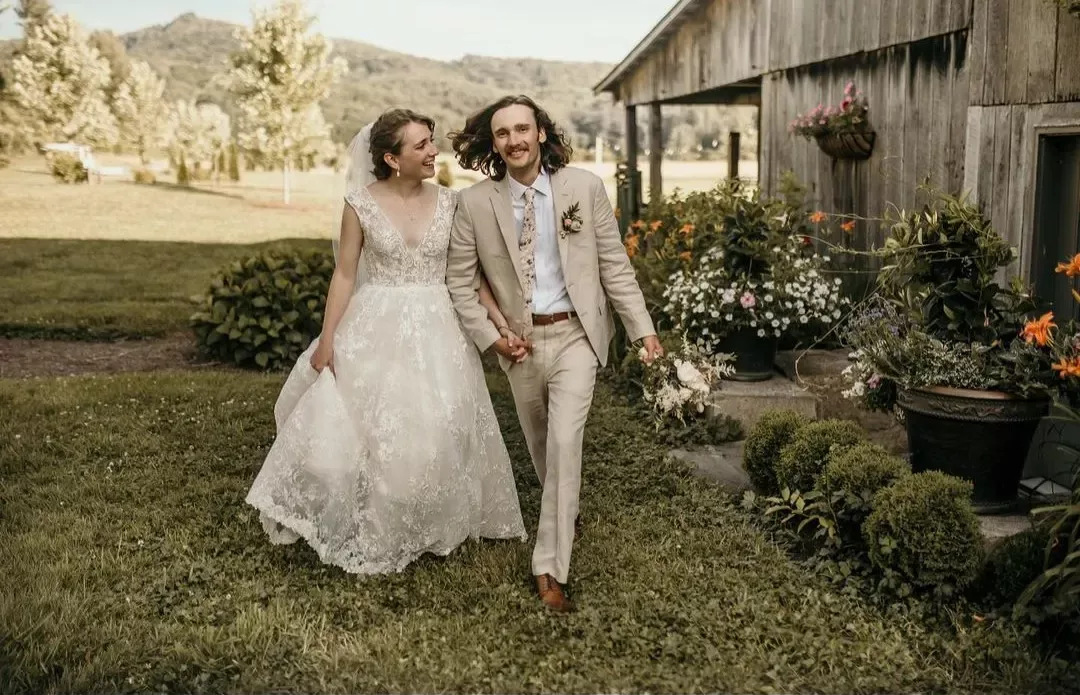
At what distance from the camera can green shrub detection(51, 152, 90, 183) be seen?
2983cm

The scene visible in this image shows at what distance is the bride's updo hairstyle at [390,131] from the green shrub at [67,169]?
28.7 m

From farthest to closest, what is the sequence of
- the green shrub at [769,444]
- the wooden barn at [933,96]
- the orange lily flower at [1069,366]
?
1. the green shrub at [769,444]
2. the wooden barn at [933,96]
3. the orange lily flower at [1069,366]

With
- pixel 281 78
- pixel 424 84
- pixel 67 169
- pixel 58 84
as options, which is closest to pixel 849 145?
pixel 281 78

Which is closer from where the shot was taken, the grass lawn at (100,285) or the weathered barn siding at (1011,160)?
the weathered barn siding at (1011,160)

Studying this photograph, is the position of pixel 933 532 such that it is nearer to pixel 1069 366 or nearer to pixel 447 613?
pixel 1069 366

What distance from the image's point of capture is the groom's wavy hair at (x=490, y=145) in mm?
4477

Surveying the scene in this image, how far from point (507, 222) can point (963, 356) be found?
2044mm

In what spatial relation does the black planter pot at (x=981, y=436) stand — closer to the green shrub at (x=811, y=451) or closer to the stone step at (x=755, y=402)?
the green shrub at (x=811, y=451)

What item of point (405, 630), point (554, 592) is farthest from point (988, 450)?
point (405, 630)

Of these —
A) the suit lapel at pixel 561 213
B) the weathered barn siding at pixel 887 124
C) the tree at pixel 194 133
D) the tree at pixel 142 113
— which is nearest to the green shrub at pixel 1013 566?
the suit lapel at pixel 561 213

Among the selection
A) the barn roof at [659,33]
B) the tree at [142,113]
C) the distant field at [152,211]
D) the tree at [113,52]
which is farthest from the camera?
the tree at [113,52]

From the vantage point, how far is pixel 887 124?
7.18 meters

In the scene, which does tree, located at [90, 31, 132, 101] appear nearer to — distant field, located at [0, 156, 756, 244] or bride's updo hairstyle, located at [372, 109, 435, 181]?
distant field, located at [0, 156, 756, 244]

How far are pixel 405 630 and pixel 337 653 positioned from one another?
1.04 feet
